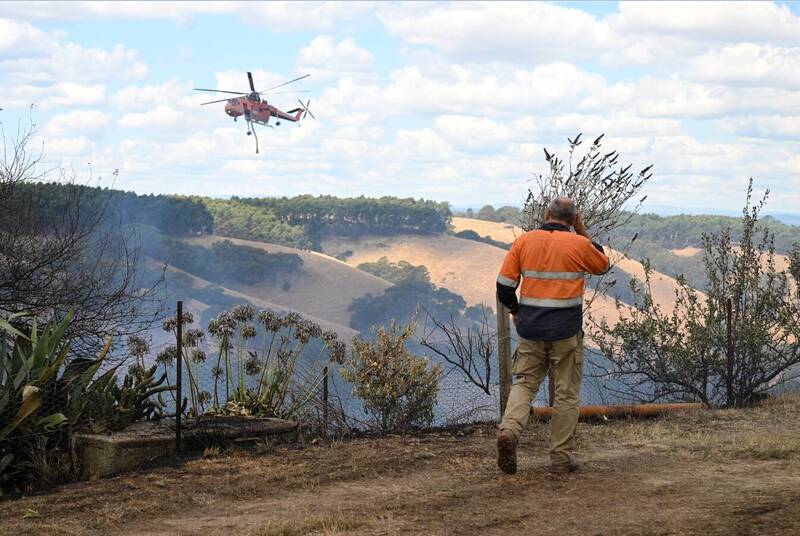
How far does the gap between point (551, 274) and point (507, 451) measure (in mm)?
1252

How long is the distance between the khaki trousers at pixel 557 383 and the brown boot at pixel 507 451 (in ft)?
0.70

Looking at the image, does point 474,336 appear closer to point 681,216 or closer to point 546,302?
point 546,302

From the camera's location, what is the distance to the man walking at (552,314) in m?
7.70

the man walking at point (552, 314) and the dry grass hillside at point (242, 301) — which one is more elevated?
the man walking at point (552, 314)

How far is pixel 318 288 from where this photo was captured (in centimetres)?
12975

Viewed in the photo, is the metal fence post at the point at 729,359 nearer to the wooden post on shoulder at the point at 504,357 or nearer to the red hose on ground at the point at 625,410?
the red hose on ground at the point at 625,410

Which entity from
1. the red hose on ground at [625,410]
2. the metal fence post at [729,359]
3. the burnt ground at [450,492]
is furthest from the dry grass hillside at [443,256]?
the burnt ground at [450,492]

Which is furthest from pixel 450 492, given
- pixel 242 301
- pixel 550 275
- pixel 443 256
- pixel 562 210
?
pixel 443 256

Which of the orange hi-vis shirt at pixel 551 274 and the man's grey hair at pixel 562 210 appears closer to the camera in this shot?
the orange hi-vis shirt at pixel 551 274

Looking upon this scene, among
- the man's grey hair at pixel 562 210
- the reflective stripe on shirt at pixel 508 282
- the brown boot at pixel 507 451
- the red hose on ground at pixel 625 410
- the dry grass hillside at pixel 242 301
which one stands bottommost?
the dry grass hillside at pixel 242 301

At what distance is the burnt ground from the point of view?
6301mm

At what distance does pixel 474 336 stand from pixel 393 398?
46.2 inches

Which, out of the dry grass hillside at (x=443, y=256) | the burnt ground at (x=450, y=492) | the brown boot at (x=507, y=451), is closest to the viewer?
the burnt ground at (x=450, y=492)

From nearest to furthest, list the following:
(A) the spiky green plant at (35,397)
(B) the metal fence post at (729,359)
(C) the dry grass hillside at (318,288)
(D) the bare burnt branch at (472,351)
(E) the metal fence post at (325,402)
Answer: (A) the spiky green plant at (35,397) → (E) the metal fence post at (325,402) → (D) the bare burnt branch at (472,351) → (B) the metal fence post at (729,359) → (C) the dry grass hillside at (318,288)
